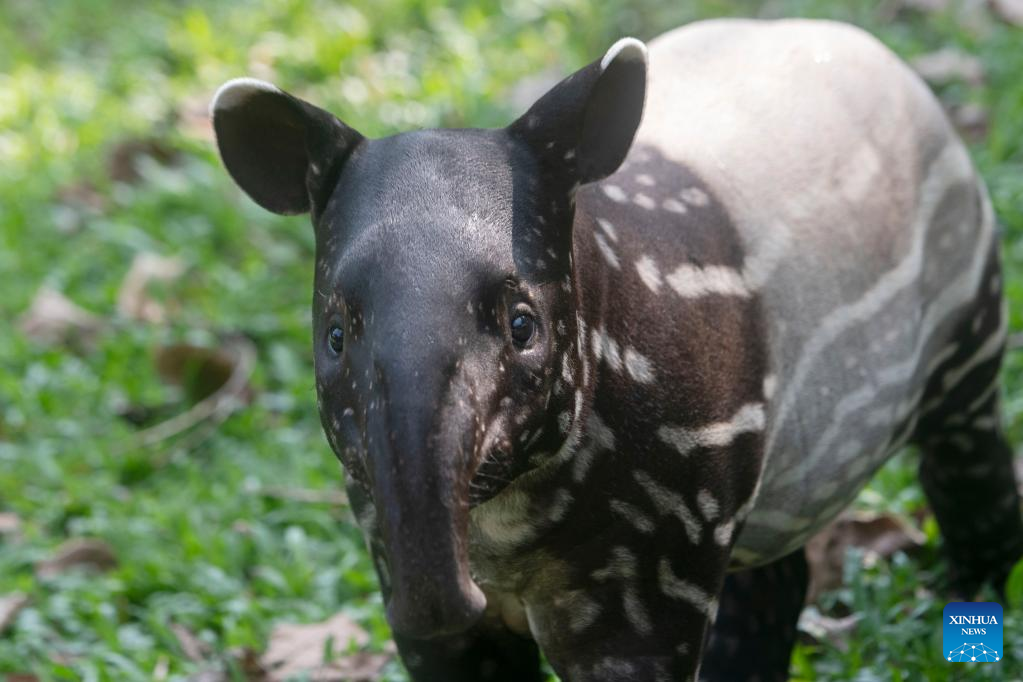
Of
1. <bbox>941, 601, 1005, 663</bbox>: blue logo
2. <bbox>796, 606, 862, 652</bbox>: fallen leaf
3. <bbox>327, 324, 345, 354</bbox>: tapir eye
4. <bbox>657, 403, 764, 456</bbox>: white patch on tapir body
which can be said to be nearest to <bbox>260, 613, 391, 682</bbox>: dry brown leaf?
<bbox>796, 606, 862, 652</bbox>: fallen leaf

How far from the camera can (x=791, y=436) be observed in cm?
297

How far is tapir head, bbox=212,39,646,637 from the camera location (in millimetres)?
2146

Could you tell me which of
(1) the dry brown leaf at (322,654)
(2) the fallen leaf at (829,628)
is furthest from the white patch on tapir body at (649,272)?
(1) the dry brown leaf at (322,654)

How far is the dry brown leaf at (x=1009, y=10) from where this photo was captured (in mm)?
6539

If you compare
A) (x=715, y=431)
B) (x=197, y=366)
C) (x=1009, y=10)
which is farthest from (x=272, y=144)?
(x=1009, y=10)

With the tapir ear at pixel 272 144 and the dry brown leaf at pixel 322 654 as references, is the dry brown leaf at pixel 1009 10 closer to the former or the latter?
the dry brown leaf at pixel 322 654

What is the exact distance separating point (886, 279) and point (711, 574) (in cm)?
78

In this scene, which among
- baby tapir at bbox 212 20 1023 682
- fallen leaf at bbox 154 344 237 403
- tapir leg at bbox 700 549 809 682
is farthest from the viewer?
fallen leaf at bbox 154 344 237 403

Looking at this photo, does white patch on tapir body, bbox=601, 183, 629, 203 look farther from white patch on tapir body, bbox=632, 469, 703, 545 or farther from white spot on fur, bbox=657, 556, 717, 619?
white spot on fur, bbox=657, 556, 717, 619

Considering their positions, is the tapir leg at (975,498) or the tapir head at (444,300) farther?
the tapir leg at (975,498)

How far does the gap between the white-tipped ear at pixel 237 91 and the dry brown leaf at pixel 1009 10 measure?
4.65 meters

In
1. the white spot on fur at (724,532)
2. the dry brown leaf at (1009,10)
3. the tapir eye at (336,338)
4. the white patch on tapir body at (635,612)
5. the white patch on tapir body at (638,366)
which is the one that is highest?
the dry brown leaf at (1009,10)

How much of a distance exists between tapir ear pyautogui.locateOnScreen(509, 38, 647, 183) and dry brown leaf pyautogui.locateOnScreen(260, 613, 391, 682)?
1.69 m

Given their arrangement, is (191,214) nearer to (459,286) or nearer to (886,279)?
(886,279)
